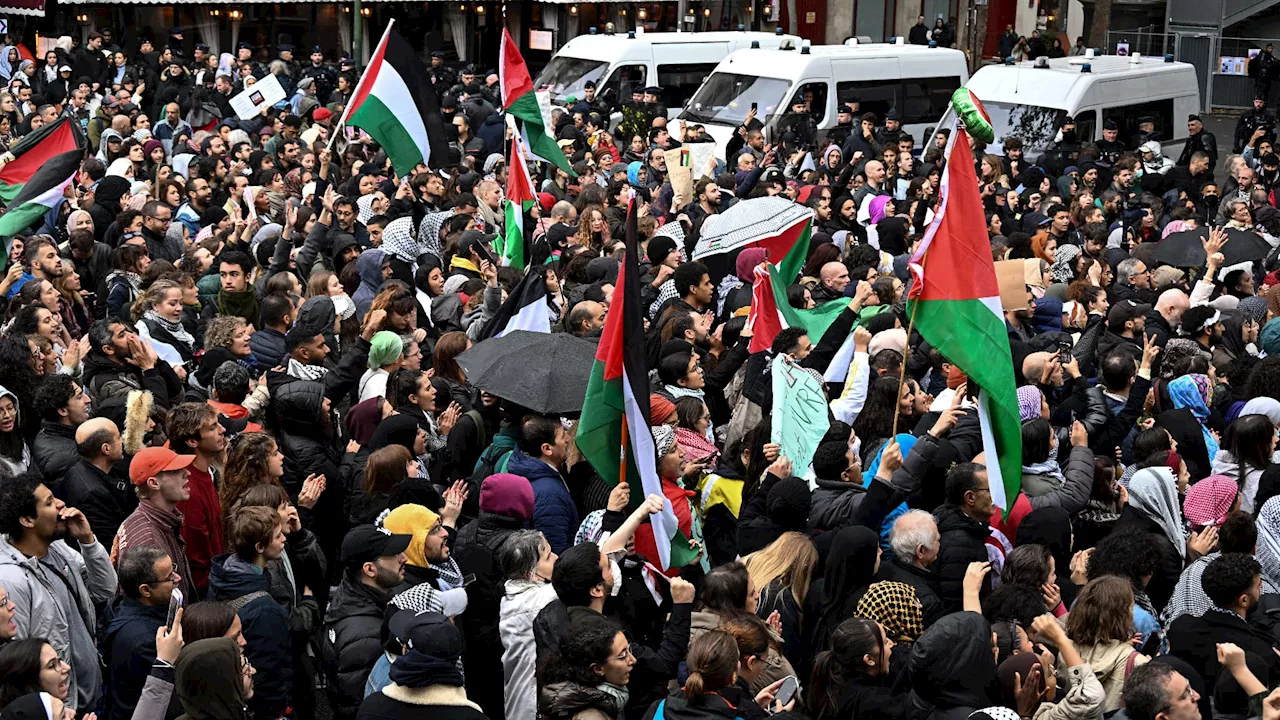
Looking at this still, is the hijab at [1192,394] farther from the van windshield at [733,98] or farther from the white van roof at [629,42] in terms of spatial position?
the white van roof at [629,42]

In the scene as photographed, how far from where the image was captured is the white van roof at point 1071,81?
17938 mm

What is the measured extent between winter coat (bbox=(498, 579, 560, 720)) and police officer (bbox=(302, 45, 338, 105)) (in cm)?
1800

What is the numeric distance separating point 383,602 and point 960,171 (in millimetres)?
3264

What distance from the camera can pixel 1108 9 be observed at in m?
30.2

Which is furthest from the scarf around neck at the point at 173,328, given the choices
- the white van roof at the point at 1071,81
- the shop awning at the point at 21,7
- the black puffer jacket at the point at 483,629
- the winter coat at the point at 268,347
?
the shop awning at the point at 21,7

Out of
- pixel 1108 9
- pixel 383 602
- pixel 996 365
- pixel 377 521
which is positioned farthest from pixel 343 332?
pixel 1108 9

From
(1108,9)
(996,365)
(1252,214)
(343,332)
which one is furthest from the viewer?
(1108,9)

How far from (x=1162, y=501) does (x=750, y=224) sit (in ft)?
15.3

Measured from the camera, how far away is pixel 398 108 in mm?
12117

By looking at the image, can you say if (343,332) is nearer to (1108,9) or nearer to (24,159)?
(24,159)

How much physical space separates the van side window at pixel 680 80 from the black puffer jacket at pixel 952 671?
18.0 metres

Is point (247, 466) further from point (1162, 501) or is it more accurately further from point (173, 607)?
point (1162, 501)

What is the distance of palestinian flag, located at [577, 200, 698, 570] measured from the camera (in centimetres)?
632

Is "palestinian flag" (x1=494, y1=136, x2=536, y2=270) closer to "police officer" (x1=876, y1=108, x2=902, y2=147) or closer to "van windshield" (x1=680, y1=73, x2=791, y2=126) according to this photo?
"police officer" (x1=876, y1=108, x2=902, y2=147)
